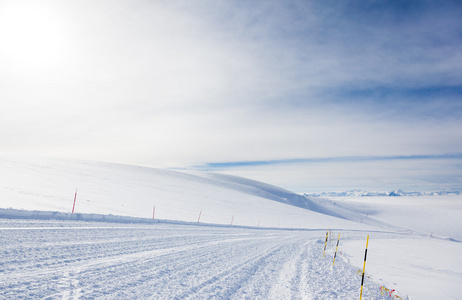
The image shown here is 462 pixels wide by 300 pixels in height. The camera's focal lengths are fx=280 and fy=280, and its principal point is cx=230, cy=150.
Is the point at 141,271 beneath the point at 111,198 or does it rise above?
above

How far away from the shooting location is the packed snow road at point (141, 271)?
18.4 ft

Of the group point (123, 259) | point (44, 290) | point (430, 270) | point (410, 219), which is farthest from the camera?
point (410, 219)

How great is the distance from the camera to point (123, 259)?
806cm

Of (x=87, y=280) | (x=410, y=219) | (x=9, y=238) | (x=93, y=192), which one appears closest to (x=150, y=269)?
(x=87, y=280)

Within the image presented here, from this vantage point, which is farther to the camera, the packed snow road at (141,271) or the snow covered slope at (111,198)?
the snow covered slope at (111,198)

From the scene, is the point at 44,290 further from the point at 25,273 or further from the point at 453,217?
the point at 453,217

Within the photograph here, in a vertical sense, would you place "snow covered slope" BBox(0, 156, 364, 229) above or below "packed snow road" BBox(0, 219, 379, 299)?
below

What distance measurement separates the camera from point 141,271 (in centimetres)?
713

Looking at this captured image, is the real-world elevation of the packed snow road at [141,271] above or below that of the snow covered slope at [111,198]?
above

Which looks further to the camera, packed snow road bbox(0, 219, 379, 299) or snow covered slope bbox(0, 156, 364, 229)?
snow covered slope bbox(0, 156, 364, 229)

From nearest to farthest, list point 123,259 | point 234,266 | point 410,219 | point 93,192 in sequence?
point 123,259 < point 234,266 < point 93,192 < point 410,219

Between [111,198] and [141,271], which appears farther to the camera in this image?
[111,198]

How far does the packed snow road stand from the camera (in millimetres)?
5617

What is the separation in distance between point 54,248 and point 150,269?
10.2 feet
